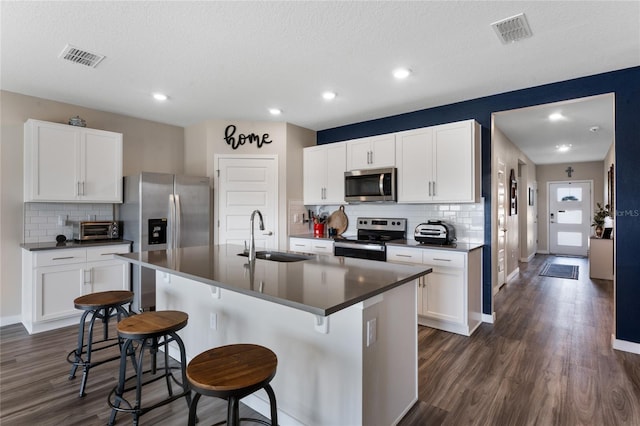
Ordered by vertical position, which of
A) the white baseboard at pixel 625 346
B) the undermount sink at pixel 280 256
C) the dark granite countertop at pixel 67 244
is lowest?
the white baseboard at pixel 625 346

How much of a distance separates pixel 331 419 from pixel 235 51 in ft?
8.93

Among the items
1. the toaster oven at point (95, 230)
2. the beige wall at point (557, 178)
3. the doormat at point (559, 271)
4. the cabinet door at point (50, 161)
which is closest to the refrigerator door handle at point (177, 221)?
the toaster oven at point (95, 230)

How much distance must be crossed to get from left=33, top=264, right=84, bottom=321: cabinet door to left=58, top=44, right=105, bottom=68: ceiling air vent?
6.96 feet

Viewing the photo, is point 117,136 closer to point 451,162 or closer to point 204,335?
point 204,335

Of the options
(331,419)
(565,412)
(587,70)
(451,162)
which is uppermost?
(587,70)

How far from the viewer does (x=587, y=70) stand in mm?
3043

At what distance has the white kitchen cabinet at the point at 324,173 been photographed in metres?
4.73

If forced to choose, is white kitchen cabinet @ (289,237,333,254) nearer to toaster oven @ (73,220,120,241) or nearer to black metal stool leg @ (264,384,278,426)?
toaster oven @ (73,220,120,241)

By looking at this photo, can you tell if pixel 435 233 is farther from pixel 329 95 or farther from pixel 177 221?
pixel 177 221

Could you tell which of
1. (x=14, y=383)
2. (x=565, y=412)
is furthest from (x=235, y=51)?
(x=565, y=412)

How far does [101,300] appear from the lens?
2479 millimetres

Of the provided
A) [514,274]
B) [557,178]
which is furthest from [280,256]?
[557,178]

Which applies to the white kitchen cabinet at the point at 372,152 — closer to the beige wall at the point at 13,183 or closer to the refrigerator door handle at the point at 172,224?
the refrigerator door handle at the point at 172,224

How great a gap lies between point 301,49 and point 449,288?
2725mm
